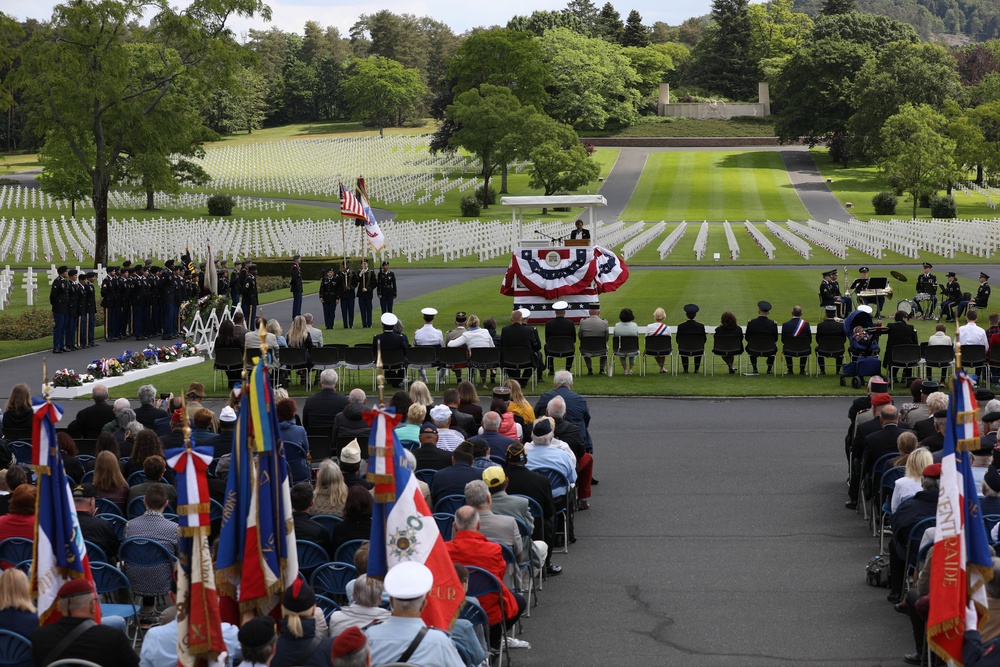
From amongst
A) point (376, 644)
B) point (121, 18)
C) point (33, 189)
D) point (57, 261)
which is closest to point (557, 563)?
point (376, 644)

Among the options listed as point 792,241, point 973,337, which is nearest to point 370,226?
point 973,337

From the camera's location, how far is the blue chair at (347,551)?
8.69 meters

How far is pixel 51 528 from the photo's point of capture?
712 centimetres

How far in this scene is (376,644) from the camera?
20.7 ft

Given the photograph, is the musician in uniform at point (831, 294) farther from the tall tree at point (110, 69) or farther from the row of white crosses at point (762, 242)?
the tall tree at point (110, 69)

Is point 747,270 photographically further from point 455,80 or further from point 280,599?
point 455,80

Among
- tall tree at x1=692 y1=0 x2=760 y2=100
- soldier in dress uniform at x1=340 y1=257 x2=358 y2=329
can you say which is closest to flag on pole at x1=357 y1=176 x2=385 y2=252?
soldier in dress uniform at x1=340 y1=257 x2=358 y2=329

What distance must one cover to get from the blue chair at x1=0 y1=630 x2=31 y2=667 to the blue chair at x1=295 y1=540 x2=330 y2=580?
7.54 feet

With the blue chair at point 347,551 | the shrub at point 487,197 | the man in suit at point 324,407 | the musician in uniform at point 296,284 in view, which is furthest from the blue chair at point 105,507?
the shrub at point 487,197

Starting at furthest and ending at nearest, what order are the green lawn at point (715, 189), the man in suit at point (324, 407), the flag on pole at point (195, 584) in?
the green lawn at point (715, 189)
the man in suit at point (324, 407)
the flag on pole at point (195, 584)

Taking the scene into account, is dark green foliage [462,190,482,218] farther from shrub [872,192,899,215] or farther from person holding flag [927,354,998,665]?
person holding flag [927,354,998,665]

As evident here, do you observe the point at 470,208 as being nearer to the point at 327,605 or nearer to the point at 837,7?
the point at 327,605

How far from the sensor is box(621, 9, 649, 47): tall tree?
16600 cm

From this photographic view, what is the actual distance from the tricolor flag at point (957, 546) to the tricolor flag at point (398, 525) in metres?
3.00
